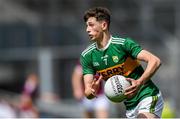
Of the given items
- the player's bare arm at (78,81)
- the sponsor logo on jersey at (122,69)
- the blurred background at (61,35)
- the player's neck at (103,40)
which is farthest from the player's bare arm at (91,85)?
the blurred background at (61,35)

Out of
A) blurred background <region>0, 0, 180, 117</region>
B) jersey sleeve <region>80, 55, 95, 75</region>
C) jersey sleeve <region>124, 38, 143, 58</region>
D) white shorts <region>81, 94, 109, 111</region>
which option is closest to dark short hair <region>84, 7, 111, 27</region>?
jersey sleeve <region>124, 38, 143, 58</region>

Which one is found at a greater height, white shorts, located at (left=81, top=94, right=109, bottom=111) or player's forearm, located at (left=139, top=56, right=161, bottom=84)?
player's forearm, located at (left=139, top=56, right=161, bottom=84)

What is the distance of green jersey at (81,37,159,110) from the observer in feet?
34.0

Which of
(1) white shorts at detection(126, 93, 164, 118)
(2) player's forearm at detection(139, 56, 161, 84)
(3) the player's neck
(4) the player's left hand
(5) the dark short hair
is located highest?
(5) the dark short hair

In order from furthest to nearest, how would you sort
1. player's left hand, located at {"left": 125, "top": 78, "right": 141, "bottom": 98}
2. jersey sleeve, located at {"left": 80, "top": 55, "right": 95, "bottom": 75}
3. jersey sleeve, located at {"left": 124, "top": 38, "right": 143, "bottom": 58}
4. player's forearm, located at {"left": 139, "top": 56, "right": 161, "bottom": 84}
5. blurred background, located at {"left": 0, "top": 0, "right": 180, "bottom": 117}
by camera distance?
1. blurred background, located at {"left": 0, "top": 0, "right": 180, "bottom": 117}
2. jersey sleeve, located at {"left": 80, "top": 55, "right": 95, "bottom": 75}
3. jersey sleeve, located at {"left": 124, "top": 38, "right": 143, "bottom": 58}
4. player's forearm, located at {"left": 139, "top": 56, "right": 161, "bottom": 84}
5. player's left hand, located at {"left": 125, "top": 78, "right": 141, "bottom": 98}

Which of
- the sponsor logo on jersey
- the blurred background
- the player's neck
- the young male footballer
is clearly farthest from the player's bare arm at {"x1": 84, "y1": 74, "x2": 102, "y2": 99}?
the blurred background

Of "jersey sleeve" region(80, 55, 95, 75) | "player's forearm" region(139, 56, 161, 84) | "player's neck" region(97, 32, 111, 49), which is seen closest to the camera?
"player's forearm" region(139, 56, 161, 84)

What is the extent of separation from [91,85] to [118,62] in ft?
1.32

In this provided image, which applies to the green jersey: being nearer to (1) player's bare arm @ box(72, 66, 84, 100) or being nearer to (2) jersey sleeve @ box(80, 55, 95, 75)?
(2) jersey sleeve @ box(80, 55, 95, 75)

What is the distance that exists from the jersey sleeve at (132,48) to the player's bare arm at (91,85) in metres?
0.44

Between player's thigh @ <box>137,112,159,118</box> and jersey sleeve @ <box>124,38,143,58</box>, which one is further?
player's thigh @ <box>137,112,159,118</box>

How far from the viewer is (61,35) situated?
104 feet

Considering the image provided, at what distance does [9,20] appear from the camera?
3256 cm

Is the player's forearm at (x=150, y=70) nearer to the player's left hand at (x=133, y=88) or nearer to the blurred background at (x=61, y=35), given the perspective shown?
the player's left hand at (x=133, y=88)
